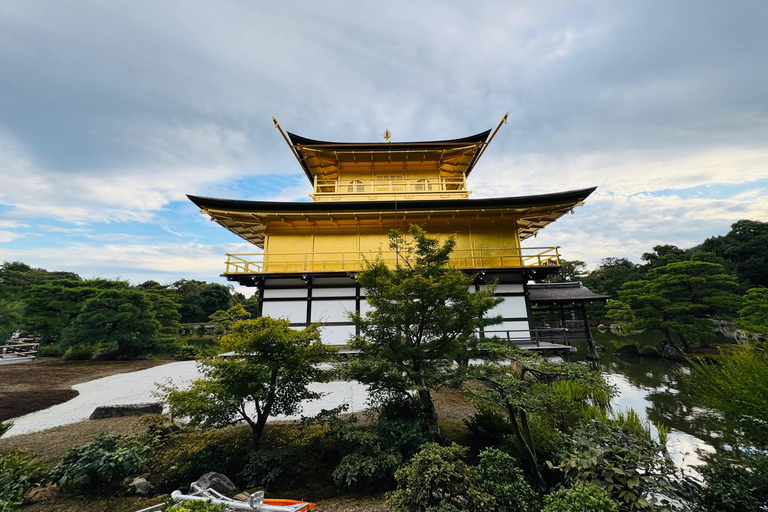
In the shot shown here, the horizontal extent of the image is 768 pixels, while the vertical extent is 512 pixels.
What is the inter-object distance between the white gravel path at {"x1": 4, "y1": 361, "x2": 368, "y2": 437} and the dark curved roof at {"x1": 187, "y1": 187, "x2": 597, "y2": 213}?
6.11 m

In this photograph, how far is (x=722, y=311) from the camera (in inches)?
698

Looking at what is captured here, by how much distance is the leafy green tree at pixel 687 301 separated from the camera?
15453 millimetres

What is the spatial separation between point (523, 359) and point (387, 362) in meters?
2.32

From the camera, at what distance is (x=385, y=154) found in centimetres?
1392

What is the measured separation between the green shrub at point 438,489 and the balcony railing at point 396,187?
37.0 feet

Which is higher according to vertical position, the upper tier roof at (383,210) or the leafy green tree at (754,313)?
the upper tier roof at (383,210)

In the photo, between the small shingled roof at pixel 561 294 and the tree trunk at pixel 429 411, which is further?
the small shingled roof at pixel 561 294

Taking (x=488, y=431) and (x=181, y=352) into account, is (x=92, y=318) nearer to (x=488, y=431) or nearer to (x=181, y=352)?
(x=181, y=352)

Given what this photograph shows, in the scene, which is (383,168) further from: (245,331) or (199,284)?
(199,284)

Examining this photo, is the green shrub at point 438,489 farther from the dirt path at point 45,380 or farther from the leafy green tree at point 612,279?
the leafy green tree at point 612,279

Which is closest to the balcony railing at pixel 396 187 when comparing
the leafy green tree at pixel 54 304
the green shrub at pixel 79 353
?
the leafy green tree at pixel 54 304

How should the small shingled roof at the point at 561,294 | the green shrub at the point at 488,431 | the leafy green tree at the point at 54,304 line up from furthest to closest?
the leafy green tree at the point at 54,304, the small shingled roof at the point at 561,294, the green shrub at the point at 488,431

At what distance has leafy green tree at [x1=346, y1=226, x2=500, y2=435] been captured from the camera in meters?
5.25

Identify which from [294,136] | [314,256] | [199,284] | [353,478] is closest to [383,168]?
[294,136]
